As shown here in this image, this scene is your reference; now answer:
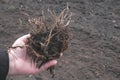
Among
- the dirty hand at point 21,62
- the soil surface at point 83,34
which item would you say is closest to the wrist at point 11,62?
the dirty hand at point 21,62

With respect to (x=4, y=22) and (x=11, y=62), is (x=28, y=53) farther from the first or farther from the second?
(x=4, y=22)

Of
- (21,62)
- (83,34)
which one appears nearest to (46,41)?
(21,62)

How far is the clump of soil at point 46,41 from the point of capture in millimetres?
2305

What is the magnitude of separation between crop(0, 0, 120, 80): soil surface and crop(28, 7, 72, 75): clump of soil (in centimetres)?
126

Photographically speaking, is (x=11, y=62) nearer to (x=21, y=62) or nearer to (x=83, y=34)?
(x=21, y=62)

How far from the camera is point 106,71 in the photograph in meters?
3.71

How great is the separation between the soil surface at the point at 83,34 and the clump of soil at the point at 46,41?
126 centimetres

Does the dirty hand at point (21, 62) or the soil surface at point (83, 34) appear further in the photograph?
the soil surface at point (83, 34)

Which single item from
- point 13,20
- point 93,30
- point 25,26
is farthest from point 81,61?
point 13,20

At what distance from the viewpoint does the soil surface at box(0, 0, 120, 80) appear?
3.68m

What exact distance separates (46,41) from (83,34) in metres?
2.19

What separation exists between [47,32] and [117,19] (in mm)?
2653

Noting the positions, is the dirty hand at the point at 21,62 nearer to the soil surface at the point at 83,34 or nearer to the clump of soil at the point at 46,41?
the clump of soil at the point at 46,41

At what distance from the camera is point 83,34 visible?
4445 millimetres
